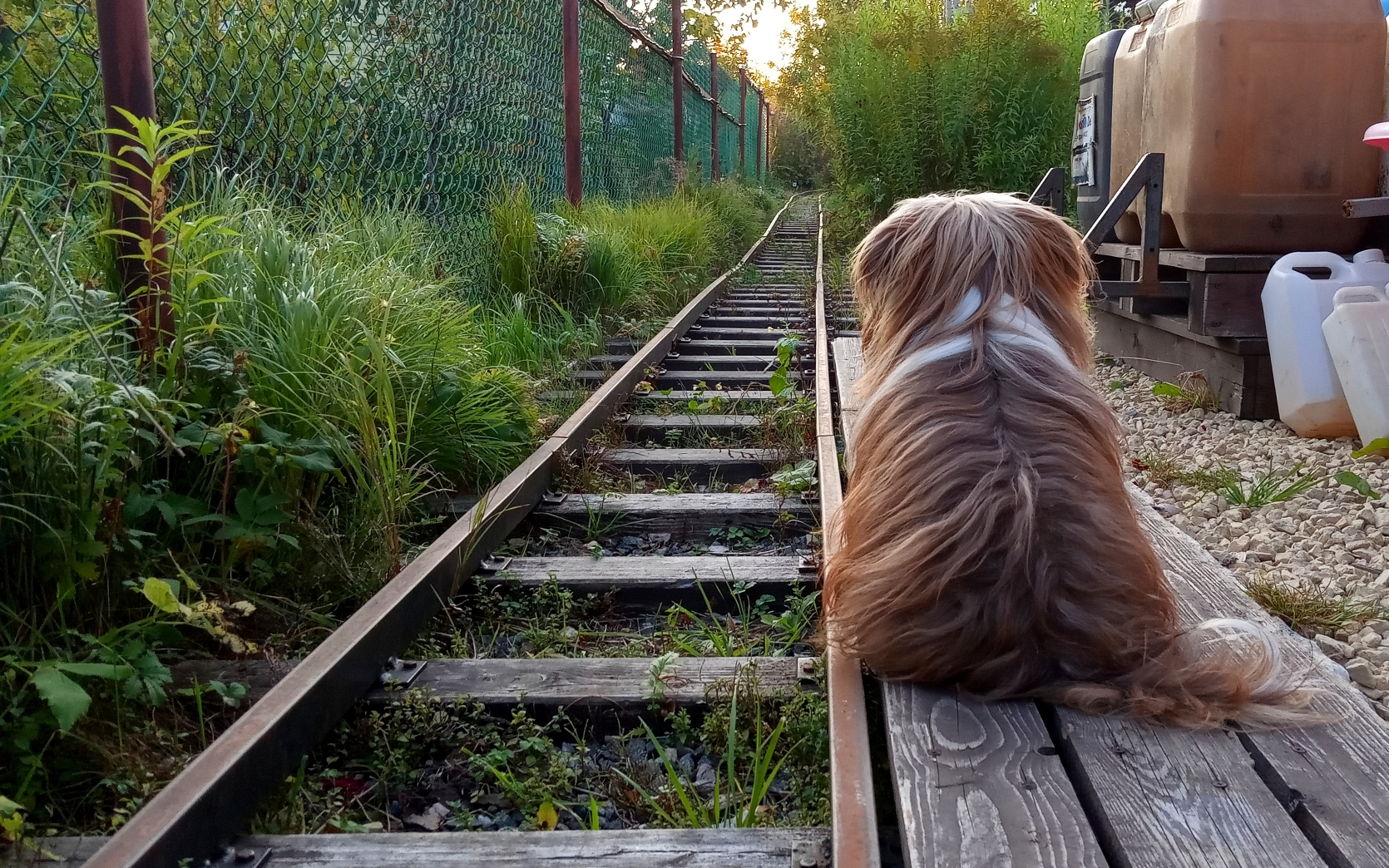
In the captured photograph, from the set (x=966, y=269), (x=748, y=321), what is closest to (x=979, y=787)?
(x=966, y=269)

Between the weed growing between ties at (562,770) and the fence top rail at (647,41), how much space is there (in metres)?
8.53

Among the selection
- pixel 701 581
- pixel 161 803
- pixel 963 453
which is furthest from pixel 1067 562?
pixel 161 803

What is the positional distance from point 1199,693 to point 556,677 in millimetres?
1272

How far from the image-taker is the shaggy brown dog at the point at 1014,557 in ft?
6.26

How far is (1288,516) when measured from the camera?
3.62m

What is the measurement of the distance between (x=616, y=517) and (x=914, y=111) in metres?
8.24

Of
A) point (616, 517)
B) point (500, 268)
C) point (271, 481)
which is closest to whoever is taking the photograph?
point (271, 481)

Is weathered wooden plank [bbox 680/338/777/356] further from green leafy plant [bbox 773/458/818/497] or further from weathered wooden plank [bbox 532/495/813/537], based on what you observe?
weathered wooden plank [bbox 532/495/813/537]

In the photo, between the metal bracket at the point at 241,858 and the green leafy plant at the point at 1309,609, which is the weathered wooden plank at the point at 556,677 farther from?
the green leafy plant at the point at 1309,609

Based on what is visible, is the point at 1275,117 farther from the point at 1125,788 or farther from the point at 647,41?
the point at 647,41

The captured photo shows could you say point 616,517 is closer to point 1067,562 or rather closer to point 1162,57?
point 1067,562

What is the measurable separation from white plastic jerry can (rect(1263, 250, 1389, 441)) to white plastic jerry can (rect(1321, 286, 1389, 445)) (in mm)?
134

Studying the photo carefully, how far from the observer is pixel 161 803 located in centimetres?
160

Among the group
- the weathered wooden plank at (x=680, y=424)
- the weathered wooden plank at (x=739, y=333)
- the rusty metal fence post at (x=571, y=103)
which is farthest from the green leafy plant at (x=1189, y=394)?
the rusty metal fence post at (x=571, y=103)
